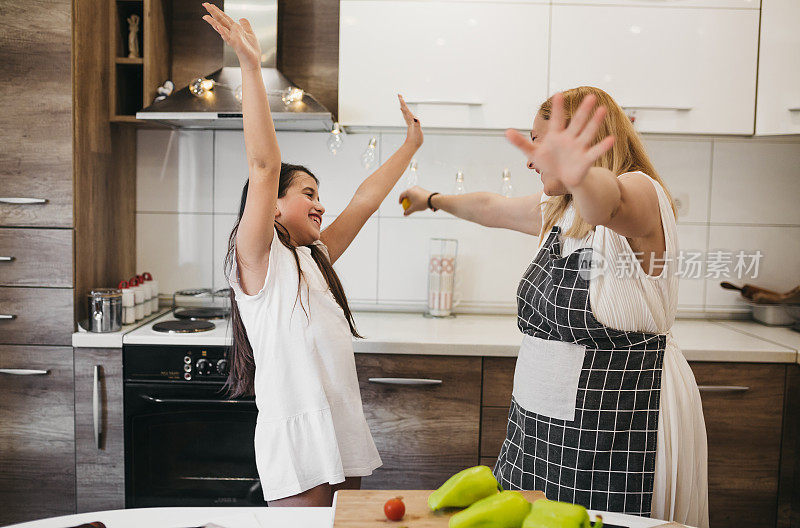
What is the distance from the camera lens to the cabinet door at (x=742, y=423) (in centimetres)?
216

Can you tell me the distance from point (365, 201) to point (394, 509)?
3.18 feet

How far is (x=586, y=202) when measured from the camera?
100 cm

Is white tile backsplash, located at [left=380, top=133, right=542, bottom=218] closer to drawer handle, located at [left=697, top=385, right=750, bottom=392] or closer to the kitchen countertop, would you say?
the kitchen countertop

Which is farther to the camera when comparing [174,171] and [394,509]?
[174,171]

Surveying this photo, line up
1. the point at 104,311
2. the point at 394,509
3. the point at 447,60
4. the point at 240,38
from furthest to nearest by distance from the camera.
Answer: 1. the point at 447,60
2. the point at 104,311
3. the point at 240,38
4. the point at 394,509

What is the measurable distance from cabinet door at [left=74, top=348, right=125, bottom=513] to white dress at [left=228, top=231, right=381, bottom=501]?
969 millimetres

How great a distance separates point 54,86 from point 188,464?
1344 millimetres

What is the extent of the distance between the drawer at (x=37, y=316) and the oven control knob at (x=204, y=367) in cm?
45

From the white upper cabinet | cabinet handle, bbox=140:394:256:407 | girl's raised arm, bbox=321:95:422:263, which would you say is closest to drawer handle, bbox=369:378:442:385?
cabinet handle, bbox=140:394:256:407

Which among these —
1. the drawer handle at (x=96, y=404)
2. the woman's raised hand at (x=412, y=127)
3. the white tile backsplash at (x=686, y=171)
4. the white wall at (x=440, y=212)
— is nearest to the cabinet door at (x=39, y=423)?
the drawer handle at (x=96, y=404)

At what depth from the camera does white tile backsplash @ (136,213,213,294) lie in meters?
2.72

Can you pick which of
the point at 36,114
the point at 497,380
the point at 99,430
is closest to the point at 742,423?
the point at 497,380

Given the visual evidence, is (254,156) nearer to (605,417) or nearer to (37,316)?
(605,417)

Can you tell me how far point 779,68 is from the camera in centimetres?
227
